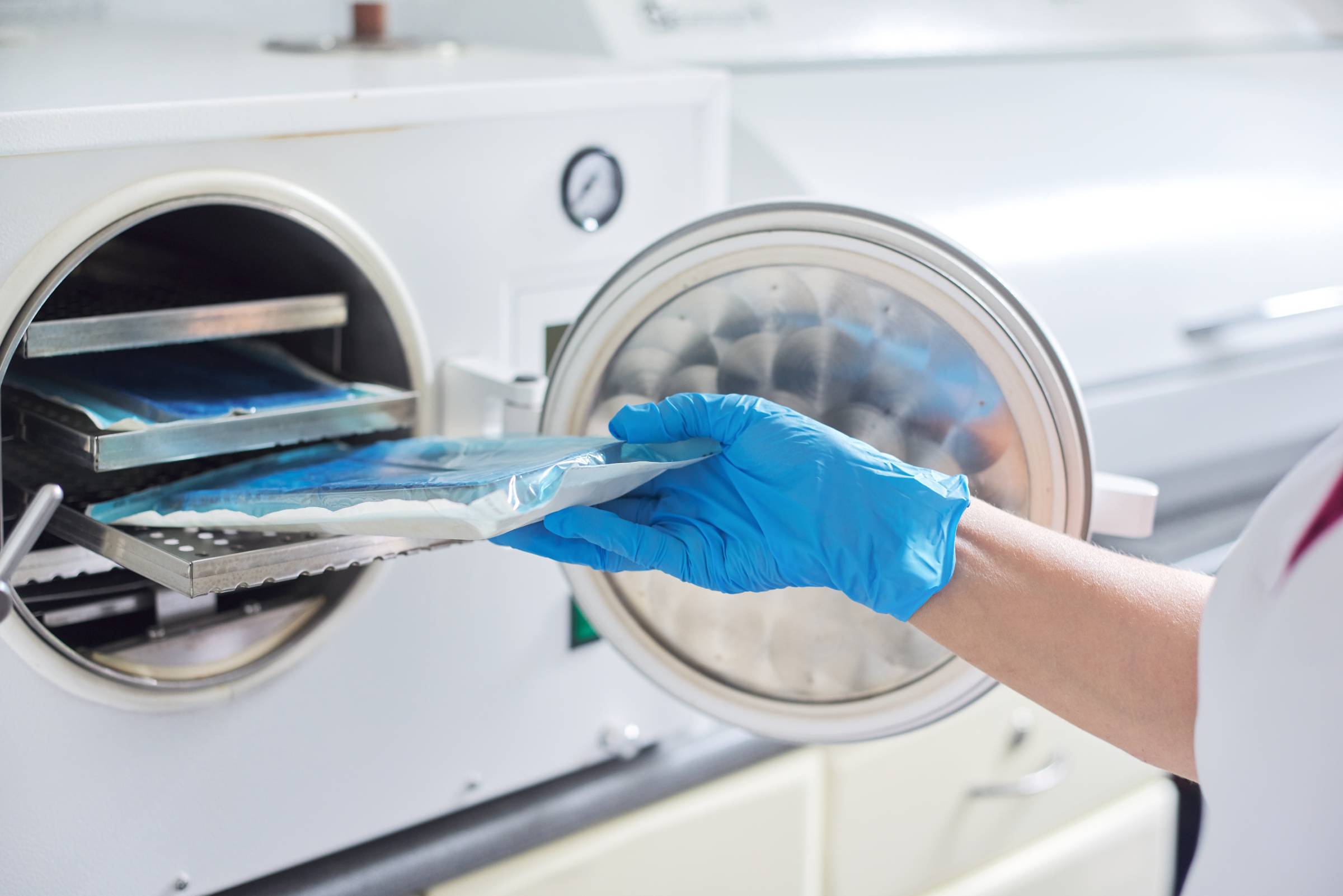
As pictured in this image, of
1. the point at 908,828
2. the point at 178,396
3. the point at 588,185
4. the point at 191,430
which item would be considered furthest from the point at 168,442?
the point at 908,828

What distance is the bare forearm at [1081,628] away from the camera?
2.65 ft

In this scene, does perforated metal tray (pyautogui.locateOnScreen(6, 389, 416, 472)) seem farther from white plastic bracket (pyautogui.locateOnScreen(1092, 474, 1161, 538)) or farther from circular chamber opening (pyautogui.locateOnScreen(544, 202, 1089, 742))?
white plastic bracket (pyautogui.locateOnScreen(1092, 474, 1161, 538))

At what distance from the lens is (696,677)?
1.08m

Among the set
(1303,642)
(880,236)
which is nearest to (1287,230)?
(880,236)

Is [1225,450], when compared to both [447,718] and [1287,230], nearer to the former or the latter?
[1287,230]

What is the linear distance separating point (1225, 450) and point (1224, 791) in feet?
3.99

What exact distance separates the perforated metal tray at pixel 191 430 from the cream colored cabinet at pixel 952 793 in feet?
2.34

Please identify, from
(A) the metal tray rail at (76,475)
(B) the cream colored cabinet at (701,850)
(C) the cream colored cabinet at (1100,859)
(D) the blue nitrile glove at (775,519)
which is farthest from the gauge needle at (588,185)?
(C) the cream colored cabinet at (1100,859)

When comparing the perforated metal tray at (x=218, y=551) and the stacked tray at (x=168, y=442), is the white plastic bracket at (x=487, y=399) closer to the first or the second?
the stacked tray at (x=168, y=442)

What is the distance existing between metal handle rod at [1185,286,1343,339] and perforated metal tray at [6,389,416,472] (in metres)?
1.16

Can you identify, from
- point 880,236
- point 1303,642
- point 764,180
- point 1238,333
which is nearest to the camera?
point 1303,642

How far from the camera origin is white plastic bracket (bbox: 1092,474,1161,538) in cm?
98

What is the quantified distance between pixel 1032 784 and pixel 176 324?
121 cm

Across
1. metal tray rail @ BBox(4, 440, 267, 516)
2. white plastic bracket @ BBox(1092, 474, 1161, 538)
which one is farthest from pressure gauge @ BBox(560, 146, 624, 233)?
white plastic bracket @ BBox(1092, 474, 1161, 538)
